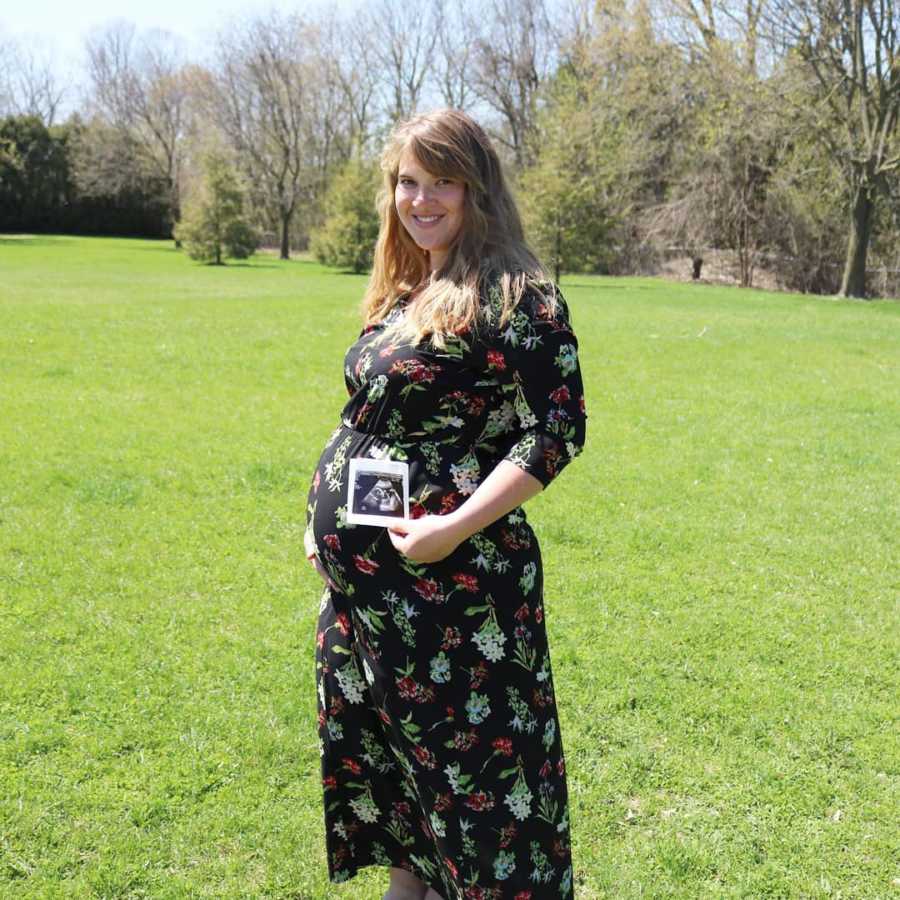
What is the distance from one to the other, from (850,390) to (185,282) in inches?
716

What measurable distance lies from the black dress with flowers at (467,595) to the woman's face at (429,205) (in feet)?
0.79

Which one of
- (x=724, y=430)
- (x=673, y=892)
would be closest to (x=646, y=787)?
(x=673, y=892)

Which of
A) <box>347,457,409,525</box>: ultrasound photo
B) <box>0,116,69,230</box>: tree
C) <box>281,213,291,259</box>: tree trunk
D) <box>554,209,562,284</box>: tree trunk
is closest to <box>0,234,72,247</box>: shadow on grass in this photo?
<box>0,116,69,230</box>: tree

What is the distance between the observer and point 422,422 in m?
1.98

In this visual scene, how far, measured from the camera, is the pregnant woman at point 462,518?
1892 millimetres

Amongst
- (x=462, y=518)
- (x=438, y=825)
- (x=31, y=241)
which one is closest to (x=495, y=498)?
(x=462, y=518)

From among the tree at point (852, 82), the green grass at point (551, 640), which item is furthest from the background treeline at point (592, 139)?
the green grass at point (551, 640)

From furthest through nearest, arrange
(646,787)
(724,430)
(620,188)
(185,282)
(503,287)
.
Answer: (620,188), (185,282), (724,430), (646,787), (503,287)

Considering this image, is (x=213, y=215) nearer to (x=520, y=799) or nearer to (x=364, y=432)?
(x=364, y=432)

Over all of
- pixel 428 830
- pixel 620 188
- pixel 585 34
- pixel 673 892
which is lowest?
pixel 673 892

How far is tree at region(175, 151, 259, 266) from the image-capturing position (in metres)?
34.5

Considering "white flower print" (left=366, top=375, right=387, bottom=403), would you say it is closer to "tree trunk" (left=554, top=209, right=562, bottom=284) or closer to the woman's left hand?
the woman's left hand

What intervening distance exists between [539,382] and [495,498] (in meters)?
0.27

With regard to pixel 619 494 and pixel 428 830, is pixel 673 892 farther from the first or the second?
pixel 619 494
